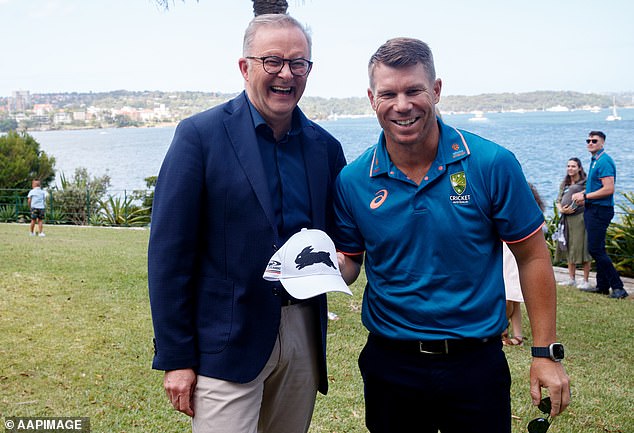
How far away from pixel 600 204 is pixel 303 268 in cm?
814

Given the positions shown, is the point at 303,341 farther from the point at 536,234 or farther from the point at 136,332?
the point at 136,332

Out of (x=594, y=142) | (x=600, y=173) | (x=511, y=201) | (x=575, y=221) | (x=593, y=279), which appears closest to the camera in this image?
(x=511, y=201)

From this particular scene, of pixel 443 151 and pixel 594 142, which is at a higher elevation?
pixel 443 151

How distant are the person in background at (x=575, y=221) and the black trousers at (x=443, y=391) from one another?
27.1ft

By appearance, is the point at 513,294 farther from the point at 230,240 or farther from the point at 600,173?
the point at 230,240

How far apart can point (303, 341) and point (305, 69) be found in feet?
3.63

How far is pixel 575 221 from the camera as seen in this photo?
410 inches

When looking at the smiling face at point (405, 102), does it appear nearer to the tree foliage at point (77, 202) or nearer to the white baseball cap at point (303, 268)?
the white baseball cap at point (303, 268)

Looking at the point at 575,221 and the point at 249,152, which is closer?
the point at 249,152

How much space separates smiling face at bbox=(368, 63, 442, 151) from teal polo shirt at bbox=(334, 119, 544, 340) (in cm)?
12

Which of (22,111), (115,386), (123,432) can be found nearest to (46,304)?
(115,386)

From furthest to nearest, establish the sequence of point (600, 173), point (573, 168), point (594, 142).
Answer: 1. point (573, 168)
2. point (594, 142)
3. point (600, 173)

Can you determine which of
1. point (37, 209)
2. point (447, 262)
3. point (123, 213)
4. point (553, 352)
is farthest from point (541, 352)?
point (123, 213)

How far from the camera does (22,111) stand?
12069 centimetres
